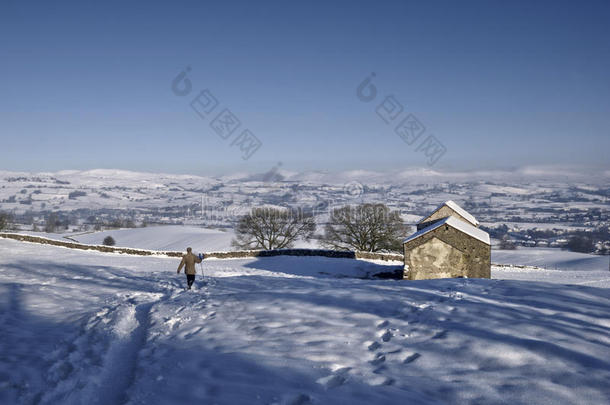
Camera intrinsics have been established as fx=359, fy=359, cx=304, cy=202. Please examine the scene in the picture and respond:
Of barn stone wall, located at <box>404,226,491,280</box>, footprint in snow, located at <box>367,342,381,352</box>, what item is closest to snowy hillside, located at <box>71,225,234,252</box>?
barn stone wall, located at <box>404,226,491,280</box>

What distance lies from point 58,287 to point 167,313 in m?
7.45

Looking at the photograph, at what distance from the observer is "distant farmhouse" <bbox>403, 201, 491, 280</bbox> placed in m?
21.0

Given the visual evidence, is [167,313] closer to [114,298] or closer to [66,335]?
[66,335]

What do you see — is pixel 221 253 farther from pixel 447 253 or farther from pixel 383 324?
pixel 383 324

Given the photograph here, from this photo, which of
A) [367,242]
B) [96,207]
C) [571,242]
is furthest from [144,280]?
[96,207]

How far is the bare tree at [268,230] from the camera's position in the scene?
46.2 metres

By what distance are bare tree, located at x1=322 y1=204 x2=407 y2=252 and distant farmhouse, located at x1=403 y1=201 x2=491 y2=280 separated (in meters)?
21.6

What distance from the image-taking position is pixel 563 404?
4.78m

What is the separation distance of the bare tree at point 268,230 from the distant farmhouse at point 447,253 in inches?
1043

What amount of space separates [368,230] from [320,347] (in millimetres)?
37495

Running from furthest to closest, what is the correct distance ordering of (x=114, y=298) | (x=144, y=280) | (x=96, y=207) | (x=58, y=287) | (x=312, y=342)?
(x=96, y=207) < (x=144, y=280) < (x=58, y=287) < (x=114, y=298) < (x=312, y=342)

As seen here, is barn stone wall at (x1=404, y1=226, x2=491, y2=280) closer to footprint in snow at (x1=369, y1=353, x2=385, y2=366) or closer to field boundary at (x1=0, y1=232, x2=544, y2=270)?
field boundary at (x1=0, y1=232, x2=544, y2=270)

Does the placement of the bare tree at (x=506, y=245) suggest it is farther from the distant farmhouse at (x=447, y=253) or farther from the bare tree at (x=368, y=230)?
the distant farmhouse at (x=447, y=253)

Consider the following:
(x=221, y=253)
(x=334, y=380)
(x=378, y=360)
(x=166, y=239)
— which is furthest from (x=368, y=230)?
(x=166, y=239)
